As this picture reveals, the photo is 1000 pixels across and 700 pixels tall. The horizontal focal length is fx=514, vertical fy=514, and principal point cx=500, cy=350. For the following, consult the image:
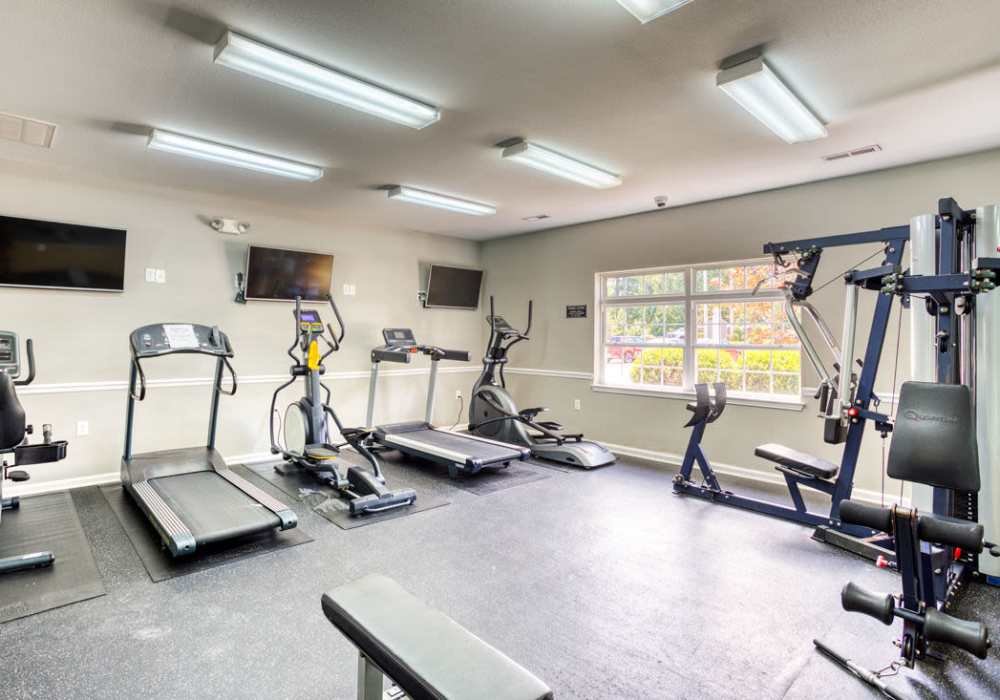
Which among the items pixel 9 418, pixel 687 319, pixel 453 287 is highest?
pixel 453 287

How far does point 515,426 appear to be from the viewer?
5.97 m

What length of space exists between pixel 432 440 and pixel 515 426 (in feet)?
3.23

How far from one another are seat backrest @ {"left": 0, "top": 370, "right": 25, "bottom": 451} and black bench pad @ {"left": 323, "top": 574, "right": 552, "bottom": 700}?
9.70 ft

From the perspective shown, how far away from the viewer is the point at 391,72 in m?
2.69

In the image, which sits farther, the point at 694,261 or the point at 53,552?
the point at 694,261

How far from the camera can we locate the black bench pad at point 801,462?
3.65 m

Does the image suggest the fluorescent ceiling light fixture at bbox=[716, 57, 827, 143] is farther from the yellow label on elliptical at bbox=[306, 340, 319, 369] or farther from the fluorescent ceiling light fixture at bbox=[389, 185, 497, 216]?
the yellow label on elliptical at bbox=[306, 340, 319, 369]

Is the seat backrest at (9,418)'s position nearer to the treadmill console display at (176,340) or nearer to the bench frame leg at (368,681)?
the treadmill console display at (176,340)

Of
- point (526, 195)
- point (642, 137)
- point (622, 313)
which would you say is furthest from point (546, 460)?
point (642, 137)

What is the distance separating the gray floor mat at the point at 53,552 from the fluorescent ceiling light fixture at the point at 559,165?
3.69m

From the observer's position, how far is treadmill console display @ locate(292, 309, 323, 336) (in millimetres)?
5142

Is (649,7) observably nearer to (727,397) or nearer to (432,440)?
(727,397)

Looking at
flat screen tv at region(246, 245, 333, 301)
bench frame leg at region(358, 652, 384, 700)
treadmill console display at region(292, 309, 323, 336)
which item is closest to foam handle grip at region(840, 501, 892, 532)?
bench frame leg at region(358, 652, 384, 700)

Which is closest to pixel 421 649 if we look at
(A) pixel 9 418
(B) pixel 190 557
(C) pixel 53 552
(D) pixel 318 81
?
(D) pixel 318 81
